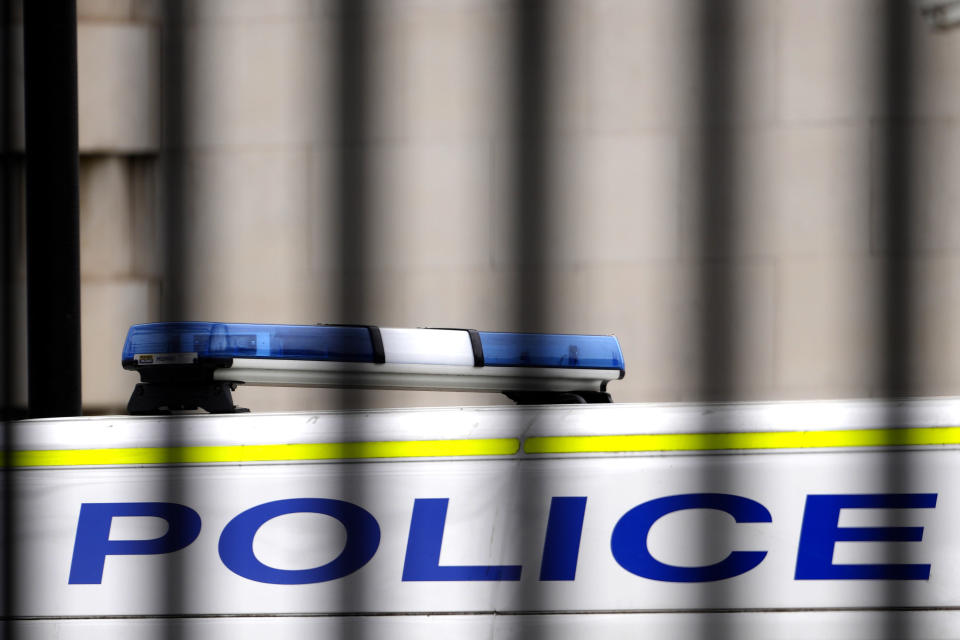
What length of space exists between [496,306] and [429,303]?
0.41 meters

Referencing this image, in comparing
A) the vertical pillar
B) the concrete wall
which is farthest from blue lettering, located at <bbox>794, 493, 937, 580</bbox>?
the concrete wall

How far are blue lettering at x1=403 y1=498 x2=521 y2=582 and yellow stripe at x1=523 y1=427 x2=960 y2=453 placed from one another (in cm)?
22

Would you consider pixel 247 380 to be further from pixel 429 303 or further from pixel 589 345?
pixel 429 303

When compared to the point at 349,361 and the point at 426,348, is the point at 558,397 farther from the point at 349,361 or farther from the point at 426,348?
A: the point at 349,361

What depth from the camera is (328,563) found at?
1838 mm

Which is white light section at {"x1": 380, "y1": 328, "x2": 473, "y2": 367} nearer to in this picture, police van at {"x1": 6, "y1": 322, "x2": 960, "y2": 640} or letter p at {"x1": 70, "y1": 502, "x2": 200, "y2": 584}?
police van at {"x1": 6, "y1": 322, "x2": 960, "y2": 640}

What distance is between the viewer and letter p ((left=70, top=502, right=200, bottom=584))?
186 cm

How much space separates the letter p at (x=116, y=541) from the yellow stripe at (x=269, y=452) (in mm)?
97

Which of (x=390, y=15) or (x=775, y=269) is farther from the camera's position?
(x=390, y=15)

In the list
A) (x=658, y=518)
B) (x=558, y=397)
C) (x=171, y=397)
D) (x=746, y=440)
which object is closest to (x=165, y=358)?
(x=171, y=397)

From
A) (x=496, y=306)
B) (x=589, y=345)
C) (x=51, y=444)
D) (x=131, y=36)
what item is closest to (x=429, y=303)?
(x=496, y=306)

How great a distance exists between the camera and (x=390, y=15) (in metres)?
5.73

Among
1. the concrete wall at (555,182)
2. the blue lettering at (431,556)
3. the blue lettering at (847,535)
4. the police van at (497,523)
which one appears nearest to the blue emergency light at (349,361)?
the police van at (497,523)

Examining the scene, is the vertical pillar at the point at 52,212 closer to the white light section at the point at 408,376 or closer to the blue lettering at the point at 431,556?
the white light section at the point at 408,376
